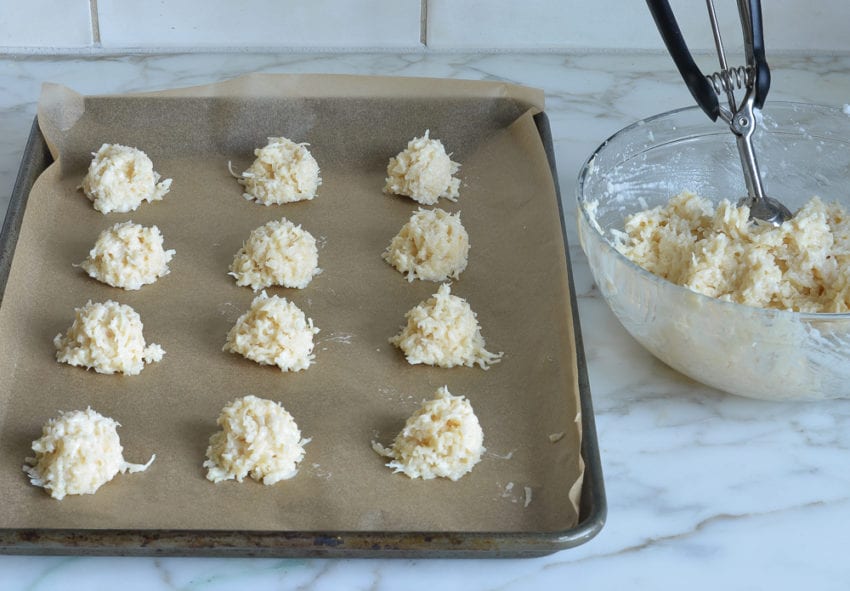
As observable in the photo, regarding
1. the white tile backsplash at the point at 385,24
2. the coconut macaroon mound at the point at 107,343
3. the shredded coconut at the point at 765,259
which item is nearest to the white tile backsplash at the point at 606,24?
the white tile backsplash at the point at 385,24

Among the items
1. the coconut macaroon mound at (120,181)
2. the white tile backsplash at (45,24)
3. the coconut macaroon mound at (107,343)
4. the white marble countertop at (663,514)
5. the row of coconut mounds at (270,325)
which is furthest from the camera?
the white tile backsplash at (45,24)

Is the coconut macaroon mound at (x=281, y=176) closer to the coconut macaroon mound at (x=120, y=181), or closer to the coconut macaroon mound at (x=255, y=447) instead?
the coconut macaroon mound at (x=120, y=181)

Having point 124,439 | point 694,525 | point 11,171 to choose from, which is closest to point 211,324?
point 124,439

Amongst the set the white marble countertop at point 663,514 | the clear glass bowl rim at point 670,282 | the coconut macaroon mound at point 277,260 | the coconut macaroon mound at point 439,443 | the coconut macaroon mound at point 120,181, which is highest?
the clear glass bowl rim at point 670,282

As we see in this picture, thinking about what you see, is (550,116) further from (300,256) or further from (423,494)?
(423,494)

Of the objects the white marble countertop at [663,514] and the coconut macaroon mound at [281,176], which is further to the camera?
the coconut macaroon mound at [281,176]

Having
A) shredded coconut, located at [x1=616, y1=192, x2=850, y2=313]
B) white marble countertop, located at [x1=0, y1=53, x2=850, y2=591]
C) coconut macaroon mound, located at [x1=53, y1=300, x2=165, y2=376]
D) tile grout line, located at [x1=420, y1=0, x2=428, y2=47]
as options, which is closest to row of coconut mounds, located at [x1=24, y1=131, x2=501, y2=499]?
coconut macaroon mound, located at [x1=53, y1=300, x2=165, y2=376]

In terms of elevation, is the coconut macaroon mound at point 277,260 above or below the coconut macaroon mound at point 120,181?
below
